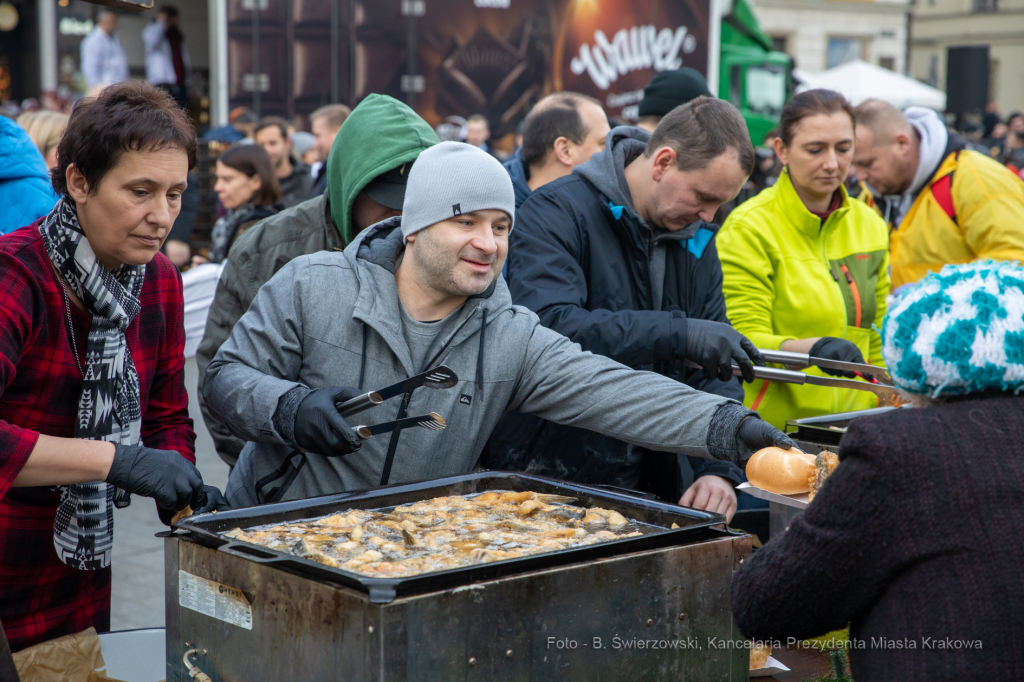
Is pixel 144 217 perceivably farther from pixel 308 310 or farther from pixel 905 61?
pixel 905 61

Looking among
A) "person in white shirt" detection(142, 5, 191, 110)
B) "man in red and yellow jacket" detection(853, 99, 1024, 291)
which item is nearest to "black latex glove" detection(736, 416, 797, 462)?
"man in red and yellow jacket" detection(853, 99, 1024, 291)

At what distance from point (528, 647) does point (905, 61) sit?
38.7m

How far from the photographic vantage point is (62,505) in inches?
82.5

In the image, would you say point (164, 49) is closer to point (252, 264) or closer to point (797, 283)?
point (252, 264)

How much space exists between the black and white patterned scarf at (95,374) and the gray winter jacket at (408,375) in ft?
0.63

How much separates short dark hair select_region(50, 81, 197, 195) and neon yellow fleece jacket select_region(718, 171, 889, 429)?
79.8 inches

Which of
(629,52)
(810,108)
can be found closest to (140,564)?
(810,108)

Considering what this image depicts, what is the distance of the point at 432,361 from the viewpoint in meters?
2.24

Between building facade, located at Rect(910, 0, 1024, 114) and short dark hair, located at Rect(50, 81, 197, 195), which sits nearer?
short dark hair, located at Rect(50, 81, 197, 195)

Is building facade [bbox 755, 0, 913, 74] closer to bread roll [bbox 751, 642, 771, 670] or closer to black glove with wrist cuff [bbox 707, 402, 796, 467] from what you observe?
black glove with wrist cuff [bbox 707, 402, 796, 467]

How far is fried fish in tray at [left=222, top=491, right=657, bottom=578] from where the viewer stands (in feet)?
5.50

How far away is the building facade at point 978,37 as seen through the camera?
4262 cm

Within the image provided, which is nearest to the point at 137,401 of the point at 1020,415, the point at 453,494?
the point at 453,494

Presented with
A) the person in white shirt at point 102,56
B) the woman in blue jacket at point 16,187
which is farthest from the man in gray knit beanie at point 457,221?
the person in white shirt at point 102,56
